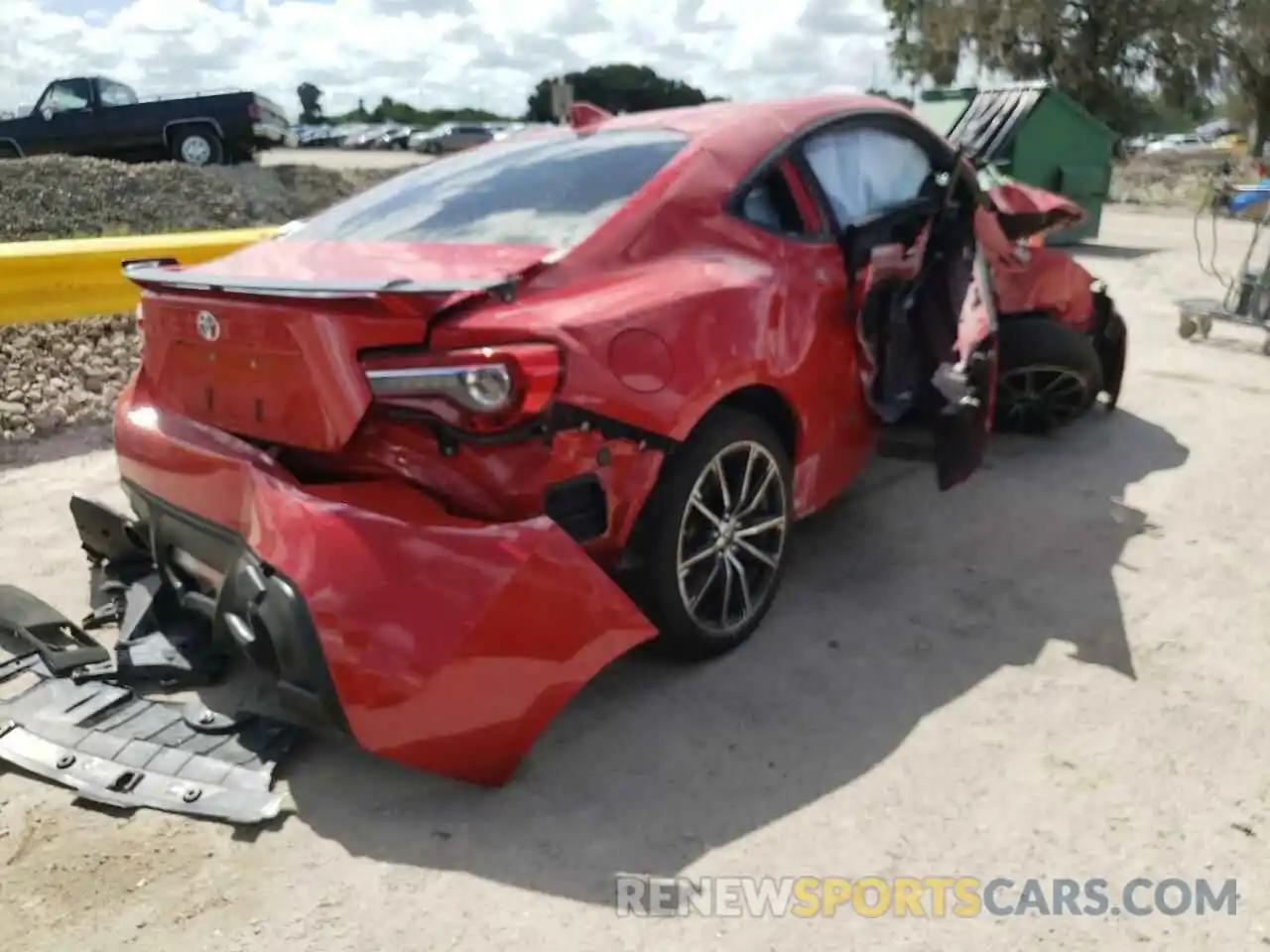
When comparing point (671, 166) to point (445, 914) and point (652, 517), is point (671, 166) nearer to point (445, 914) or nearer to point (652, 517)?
point (652, 517)

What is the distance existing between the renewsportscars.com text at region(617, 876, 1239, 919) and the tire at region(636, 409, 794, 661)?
35.3 inches

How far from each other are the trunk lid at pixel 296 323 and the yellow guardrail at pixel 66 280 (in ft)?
10.4

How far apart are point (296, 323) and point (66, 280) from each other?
4.33 meters

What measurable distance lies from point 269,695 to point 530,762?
90 centimetres

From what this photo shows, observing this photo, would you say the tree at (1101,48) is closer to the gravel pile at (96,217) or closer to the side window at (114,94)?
the gravel pile at (96,217)

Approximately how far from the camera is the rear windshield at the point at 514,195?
3309mm

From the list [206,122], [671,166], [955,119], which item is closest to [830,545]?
[671,166]

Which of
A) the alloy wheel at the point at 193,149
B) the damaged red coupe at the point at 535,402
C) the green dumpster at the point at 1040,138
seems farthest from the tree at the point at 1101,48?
the damaged red coupe at the point at 535,402

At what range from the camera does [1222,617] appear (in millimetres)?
3701

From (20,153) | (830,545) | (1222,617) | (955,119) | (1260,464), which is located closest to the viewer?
(1222,617)

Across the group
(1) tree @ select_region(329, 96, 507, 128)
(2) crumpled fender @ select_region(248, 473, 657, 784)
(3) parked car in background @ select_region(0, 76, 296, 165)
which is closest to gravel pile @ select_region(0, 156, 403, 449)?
(3) parked car in background @ select_region(0, 76, 296, 165)

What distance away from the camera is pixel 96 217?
35.7 feet

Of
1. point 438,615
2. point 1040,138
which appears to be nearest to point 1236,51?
point 1040,138

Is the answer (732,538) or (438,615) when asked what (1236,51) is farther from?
(438,615)
